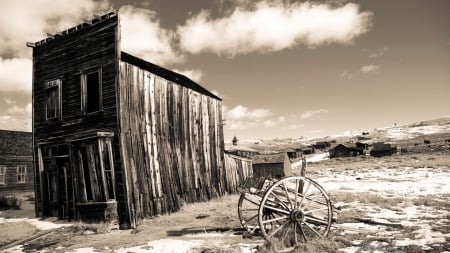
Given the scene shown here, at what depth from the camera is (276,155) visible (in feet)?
98.7

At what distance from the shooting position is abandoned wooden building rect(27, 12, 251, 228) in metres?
11.2

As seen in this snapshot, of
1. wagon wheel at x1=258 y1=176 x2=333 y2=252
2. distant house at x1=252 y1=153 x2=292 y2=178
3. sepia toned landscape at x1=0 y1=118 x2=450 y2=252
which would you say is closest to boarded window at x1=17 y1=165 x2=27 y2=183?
sepia toned landscape at x1=0 y1=118 x2=450 y2=252

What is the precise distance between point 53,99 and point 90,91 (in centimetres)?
222

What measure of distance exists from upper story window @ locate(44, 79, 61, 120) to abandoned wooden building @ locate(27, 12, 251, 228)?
1.7 inches

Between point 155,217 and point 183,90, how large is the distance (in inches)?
240

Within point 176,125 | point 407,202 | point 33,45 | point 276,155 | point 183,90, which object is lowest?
point 407,202

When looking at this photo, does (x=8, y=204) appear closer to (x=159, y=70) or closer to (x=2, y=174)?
(x=2, y=174)

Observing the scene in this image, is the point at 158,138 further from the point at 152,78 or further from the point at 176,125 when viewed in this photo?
the point at 152,78

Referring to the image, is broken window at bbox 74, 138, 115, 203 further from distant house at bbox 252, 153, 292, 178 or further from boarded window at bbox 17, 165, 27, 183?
distant house at bbox 252, 153, 292, 178

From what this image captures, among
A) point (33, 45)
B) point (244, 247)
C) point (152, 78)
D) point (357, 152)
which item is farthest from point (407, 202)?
point (357, 152)

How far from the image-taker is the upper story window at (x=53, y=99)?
44.3 ft

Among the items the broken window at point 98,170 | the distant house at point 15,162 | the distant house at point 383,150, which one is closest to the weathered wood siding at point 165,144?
the broken window at point 98,170

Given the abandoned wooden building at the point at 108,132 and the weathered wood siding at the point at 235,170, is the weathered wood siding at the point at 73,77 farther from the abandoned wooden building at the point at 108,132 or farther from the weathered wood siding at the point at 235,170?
the weathered wood siding at the point at 235,170

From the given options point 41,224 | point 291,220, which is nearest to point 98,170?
point 41,224
